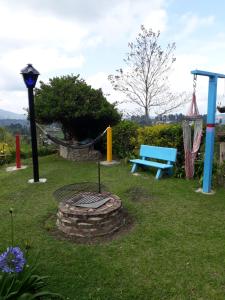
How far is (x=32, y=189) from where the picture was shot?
19.3 feet

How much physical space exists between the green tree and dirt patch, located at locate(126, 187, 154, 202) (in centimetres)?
388

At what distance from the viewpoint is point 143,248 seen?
3.37 m

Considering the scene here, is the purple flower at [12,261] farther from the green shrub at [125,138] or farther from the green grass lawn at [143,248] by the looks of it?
the green shrub at [125,138]

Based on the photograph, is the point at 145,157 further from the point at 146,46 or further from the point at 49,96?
the point at 146,46

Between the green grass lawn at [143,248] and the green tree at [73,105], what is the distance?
11.9ft

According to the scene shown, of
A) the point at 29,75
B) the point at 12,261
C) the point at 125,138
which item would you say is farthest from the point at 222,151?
the point at 12,261

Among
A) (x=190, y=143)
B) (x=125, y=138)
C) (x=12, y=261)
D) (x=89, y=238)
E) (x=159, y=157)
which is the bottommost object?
(x=89, y=238)

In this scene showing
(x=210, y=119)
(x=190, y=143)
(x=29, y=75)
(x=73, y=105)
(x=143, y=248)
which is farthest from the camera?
(x=73, y=105)

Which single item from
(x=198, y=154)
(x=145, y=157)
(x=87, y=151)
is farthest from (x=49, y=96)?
(x=198, y=154)

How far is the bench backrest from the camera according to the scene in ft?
21.0

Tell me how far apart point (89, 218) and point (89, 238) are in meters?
0.25

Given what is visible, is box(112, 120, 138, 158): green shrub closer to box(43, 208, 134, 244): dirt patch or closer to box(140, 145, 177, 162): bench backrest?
box(140, 145, 177, 162): bench backrest

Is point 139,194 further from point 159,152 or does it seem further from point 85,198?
point 159,152

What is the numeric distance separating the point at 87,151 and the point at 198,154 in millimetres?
3942
